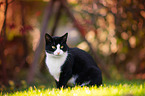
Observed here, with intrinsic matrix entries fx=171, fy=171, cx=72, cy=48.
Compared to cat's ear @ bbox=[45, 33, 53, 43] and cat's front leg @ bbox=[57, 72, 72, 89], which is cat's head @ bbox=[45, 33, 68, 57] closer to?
cat's ear @ bbox=[45, 33, 53, 43]

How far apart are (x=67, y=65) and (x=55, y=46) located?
0.43m

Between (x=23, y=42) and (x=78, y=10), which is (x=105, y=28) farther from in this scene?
(x=23, y=42)

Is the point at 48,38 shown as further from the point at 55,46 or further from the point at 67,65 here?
the point at 67,65

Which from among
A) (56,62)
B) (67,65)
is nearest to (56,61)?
(56,62)

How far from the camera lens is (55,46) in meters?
3.21

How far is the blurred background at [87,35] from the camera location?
508 centimetres

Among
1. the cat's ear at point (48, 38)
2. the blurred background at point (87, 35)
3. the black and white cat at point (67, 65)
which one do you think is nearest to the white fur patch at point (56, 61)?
the black and white cat at point (67, 65)

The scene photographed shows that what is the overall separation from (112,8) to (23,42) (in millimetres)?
3846

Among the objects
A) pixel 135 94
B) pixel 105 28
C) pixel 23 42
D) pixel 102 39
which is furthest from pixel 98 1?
pixel 135 94

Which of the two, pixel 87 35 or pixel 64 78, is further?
pixel 87 35

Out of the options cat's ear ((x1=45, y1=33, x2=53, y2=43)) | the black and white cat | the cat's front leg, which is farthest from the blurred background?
the cat's front leg

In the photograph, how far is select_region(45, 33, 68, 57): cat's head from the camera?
10.3 feet

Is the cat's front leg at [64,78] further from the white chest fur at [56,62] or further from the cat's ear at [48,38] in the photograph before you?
the cat's ear at [48,38]

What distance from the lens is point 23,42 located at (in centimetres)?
717
